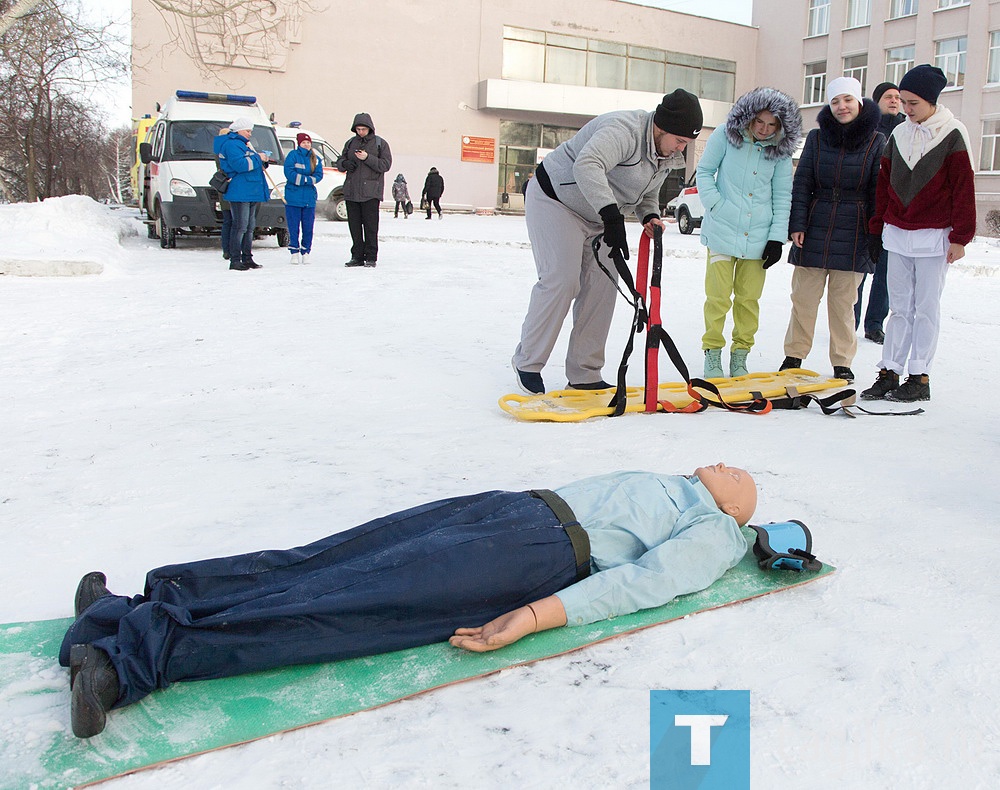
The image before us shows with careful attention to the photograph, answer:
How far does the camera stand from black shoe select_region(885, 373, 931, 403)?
5180 millimetres

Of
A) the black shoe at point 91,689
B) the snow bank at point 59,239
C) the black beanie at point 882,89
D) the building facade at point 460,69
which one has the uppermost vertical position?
the building facade at point 460,69

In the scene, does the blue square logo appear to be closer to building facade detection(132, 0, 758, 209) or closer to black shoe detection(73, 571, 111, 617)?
black shoe detection(73, 571, 111, 617)

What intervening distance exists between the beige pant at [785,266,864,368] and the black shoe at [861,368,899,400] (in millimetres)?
526

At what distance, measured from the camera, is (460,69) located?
34406 mm

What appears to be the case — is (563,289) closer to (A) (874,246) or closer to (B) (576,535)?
(A) (874,246)

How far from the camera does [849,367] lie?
585 centimetres

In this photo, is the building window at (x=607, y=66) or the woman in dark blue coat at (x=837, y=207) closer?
the woman in dark blue coat at (x=837, y=207)

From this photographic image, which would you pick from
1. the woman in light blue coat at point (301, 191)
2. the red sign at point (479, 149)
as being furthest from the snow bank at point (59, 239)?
the red sign at point (479, 149)

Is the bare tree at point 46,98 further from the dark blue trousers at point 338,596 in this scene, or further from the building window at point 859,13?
the building window at point 859,13

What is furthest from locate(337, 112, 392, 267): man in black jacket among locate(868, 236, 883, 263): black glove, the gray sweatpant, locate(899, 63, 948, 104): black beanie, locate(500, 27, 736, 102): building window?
locate(500, 27, 736, 102): building window

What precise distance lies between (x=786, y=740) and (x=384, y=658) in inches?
38.6

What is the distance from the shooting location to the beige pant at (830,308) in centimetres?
565

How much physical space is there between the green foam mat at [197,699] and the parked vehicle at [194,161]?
1037cm

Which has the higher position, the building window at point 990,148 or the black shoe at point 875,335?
the building window at point 990,148
